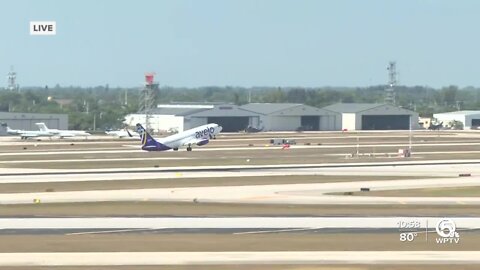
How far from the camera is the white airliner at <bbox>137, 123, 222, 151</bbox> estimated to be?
137 m

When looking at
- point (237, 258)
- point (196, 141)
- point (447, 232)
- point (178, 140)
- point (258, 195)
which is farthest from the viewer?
point (196, 141)

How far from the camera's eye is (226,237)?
52000 millimetres

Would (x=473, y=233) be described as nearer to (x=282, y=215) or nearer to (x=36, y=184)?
(x=282, y=215)

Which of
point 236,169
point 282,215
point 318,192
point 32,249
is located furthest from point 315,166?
point 32,249

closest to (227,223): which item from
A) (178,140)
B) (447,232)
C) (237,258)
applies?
(237,258)

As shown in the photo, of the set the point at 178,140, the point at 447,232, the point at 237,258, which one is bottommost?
the point at 237,258

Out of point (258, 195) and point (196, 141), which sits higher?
point (196, 141)

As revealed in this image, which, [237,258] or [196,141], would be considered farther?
[196,141]

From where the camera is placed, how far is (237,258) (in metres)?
45.7

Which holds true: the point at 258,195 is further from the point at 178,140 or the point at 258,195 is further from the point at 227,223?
the point at 178,140

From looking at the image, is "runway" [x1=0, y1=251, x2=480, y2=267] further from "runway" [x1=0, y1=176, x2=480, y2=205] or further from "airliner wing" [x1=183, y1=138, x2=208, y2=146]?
"airliner wing" [x1=183, y1=138, x2=208, y2=146]

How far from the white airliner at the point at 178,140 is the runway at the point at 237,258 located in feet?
297

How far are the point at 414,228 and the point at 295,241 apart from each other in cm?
845

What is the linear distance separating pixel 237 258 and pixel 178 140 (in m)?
99.2
